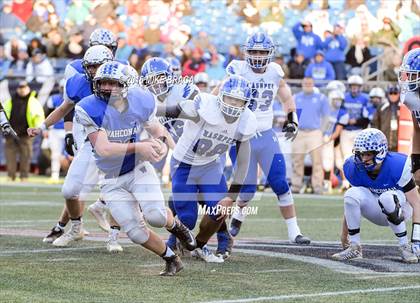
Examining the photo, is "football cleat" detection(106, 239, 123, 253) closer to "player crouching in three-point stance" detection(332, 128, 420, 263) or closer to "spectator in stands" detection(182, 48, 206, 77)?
"player crouching in three-point stance" detection(332, 128, 420, 263)

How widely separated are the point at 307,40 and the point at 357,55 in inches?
34.7

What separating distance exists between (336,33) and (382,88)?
1434 mm

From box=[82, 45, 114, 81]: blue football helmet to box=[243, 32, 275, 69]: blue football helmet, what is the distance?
4.49ft

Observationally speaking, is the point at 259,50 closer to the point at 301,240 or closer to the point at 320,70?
the point at 301,240

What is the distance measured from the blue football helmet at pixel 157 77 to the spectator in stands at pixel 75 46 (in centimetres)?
1050

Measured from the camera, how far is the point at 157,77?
7793 mm

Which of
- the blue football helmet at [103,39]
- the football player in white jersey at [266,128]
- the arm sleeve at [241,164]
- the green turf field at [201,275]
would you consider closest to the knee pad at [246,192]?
the football player in white jersey at [266,128]

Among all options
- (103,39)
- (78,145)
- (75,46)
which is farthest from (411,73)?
(75,46)

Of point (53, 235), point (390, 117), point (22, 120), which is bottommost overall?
point (22, 120)

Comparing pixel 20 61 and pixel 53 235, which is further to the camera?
pixel 20 61

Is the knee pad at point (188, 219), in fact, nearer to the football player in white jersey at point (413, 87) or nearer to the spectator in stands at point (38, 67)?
the football player in white jersey at point (413, 87)

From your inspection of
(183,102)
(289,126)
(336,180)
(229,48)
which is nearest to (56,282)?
(183,102)

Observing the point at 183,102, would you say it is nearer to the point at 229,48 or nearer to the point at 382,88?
the point at 382,88

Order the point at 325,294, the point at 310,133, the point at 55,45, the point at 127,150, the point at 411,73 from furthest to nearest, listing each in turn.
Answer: the point at 55,45
the point at 310,133
the point at 411,73
the point at 127,150
the point at 325,294
